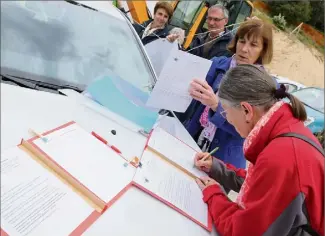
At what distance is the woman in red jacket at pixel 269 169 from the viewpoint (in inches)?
41.6

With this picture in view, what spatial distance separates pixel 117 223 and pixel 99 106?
30.1 inches

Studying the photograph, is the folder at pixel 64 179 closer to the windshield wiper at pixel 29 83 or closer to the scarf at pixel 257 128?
the windshield wiper at pixel 29 83

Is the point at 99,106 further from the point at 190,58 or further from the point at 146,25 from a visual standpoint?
the point at 146,25

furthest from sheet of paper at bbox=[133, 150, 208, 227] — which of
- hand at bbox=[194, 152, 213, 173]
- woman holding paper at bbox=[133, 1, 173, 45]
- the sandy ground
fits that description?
the sandy ground

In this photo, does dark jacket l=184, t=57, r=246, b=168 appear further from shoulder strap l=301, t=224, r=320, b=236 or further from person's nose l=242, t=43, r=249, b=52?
shoulder strap l=301, t=224, r=320, b=236

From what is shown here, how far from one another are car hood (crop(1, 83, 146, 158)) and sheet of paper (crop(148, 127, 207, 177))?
0.08 meters

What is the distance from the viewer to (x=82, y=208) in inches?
39.8

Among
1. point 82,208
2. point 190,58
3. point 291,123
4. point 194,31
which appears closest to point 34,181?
point 82,208

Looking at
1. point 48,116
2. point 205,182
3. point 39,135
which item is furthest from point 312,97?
point 39,135

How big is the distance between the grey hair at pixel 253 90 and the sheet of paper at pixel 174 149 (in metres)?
0.43

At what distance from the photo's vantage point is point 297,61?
687 inches

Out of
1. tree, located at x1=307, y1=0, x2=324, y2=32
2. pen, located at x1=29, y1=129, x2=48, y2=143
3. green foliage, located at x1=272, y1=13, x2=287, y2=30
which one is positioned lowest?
pen, located at x1=29, y1=129, x2=48, y2=143

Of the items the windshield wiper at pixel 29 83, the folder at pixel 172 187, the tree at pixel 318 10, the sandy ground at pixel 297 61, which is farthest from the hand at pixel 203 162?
the sandy ground at pixel 297 61

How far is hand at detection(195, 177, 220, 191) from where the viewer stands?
59.4 inches
